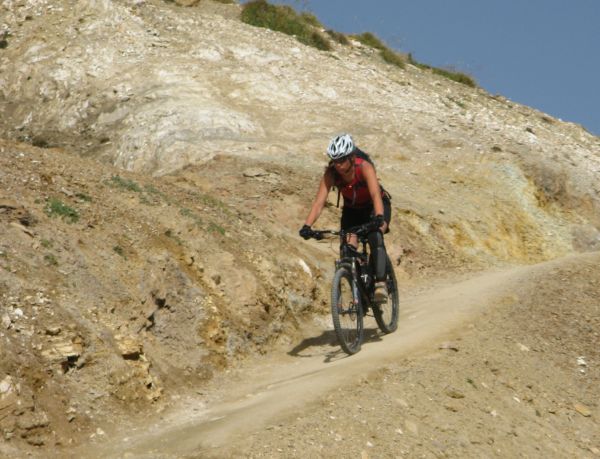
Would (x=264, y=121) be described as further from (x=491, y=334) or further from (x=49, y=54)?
(x=491, y=334)

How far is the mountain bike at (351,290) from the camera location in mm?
8945

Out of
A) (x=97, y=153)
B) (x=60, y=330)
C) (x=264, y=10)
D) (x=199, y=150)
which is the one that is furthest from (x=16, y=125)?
(x=60, y=330)

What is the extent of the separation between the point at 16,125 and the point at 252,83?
6130mm

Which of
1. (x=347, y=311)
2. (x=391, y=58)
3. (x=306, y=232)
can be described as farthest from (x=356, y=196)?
(x=391, y=58)

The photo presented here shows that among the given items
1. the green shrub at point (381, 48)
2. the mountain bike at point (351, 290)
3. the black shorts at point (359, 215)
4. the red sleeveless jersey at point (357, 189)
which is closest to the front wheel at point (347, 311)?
the mountain bike at point (351, 290)

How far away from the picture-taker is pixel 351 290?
367 inches

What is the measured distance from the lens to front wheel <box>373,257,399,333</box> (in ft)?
33.1

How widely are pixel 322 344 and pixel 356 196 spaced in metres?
2.15

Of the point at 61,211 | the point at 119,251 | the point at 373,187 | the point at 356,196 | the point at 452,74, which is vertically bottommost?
the point at 119,251

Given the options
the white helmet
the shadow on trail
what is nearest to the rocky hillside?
the shadow on trail

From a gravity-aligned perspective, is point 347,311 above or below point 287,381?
above

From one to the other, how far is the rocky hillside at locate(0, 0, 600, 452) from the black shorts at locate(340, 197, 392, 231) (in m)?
1.58

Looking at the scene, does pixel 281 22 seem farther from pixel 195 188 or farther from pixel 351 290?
pixel 351 290

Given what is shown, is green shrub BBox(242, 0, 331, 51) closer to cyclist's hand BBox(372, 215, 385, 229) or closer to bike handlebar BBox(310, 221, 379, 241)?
bike handlebar BBox(310, 221, 379, 241)
